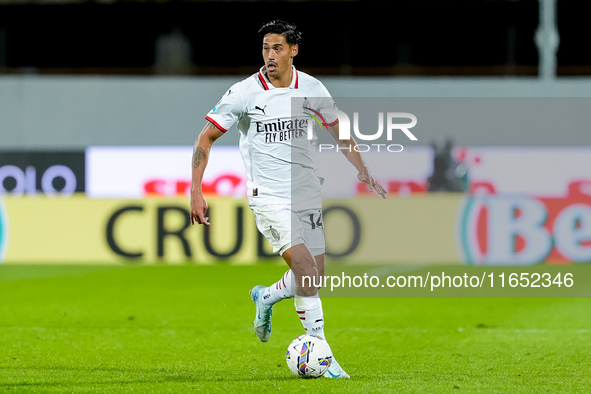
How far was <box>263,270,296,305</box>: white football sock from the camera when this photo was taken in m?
Result: 5.94

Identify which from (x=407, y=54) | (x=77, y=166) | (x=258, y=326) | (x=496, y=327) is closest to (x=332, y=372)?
(x=258, y=326)

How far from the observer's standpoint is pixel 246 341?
24.8 feet

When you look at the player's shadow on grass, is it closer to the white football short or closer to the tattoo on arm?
the white football short

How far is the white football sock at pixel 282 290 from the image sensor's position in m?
5.94

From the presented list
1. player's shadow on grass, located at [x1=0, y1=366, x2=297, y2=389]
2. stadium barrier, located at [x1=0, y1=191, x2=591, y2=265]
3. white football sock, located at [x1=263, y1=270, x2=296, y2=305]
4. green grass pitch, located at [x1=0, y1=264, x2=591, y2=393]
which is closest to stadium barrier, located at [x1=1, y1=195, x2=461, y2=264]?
stadium barrier, located at [x1=0, y1=191, x2=591, y2=265]

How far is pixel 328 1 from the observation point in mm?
21531

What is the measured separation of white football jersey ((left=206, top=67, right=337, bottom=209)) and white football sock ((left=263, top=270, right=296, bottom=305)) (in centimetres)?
49

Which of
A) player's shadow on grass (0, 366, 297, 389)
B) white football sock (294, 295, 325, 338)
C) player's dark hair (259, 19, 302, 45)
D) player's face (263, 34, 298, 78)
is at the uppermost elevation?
player's dark hair (259, 19, 302, 45)

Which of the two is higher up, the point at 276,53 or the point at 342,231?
the point at 276,53

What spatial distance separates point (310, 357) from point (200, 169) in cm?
128

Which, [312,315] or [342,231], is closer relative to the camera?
[312,315]

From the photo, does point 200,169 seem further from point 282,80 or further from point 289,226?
point 282,80

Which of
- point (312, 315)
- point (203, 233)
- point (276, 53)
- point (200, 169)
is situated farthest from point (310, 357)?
point (203, 233)

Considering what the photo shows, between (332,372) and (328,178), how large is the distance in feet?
32.2
